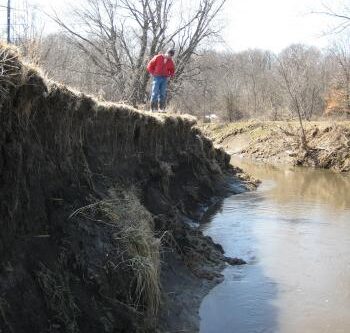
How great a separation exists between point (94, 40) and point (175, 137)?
2184 centimetres

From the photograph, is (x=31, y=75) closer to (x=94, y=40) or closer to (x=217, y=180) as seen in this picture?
(x=217, y=180)

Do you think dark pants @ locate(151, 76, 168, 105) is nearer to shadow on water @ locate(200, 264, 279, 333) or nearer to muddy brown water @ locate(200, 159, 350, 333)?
muddy brown water @ locate(200, 159, 350, 333)

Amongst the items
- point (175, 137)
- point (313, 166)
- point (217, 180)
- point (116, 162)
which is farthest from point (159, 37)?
point (116, 162)

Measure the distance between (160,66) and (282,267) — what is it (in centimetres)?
910

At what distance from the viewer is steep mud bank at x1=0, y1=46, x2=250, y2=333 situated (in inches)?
201

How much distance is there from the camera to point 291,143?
3119 centimetres

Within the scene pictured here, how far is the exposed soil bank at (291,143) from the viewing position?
27.8 meters

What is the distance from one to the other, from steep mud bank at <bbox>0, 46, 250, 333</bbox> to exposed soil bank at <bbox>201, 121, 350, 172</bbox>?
1882 cm

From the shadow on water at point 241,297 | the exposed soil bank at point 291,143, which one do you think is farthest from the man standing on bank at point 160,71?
the exposed soil bank at point 291,143

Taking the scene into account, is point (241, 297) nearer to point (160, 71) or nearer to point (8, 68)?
point (8, 68)

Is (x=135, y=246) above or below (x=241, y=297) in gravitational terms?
above

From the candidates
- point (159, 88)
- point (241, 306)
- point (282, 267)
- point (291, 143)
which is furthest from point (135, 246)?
point (291, 143)

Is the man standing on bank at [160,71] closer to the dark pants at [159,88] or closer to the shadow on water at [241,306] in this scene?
the dark pants at [159,88]

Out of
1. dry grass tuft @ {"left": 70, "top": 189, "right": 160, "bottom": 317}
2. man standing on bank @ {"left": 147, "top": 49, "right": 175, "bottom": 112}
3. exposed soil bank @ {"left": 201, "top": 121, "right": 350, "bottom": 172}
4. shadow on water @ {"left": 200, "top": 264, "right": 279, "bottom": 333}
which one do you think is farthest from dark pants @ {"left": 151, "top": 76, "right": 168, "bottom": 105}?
exposed soil bank @ {"left": 201, "top": 121, "right": 350, "bottom": 172}
